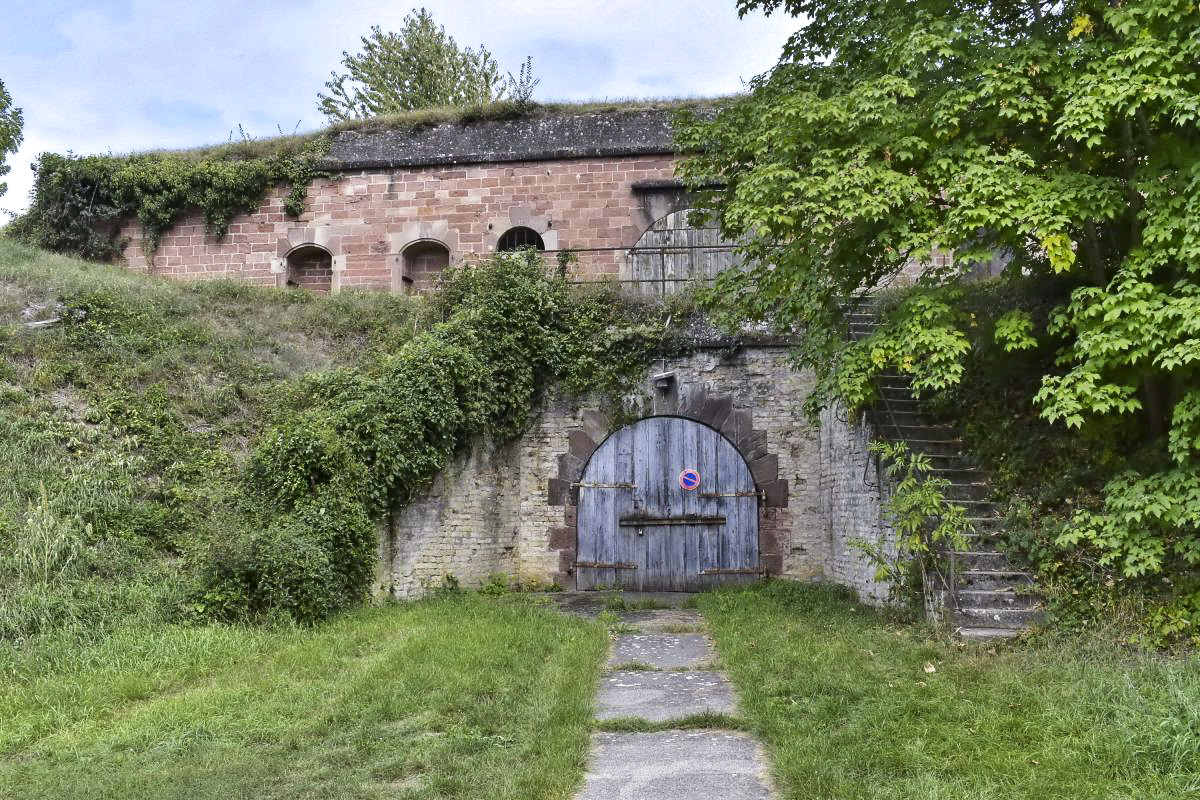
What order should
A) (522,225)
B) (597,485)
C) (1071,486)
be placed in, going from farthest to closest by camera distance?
(522,225)
(597,485)
(1071,486)

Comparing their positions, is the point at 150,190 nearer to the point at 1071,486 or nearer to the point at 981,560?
the point at 981,560

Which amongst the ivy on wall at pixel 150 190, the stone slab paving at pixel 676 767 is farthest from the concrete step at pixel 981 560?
the ivy on wall at pixel 150 190

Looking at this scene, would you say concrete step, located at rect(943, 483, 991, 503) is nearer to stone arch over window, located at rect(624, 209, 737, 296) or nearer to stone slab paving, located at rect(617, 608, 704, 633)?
stone slab paving, located at rect(617, 608, 704, 633)

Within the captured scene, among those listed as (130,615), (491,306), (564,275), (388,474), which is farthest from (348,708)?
(564,275)

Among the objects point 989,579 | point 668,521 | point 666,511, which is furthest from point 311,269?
point 989,579

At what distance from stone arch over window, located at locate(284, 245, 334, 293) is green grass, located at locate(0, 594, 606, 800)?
10671 mm

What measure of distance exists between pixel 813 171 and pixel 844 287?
1360 mm

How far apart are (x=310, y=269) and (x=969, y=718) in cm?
1509

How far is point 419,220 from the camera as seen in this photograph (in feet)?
54.9

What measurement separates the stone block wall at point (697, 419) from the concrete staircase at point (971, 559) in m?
1.62

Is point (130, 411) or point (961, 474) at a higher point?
point (130, 411)

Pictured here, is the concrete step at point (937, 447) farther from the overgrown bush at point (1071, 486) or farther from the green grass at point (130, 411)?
the green grass at point (130, 411)

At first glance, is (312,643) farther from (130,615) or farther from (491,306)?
(491,306)

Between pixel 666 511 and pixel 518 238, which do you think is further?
pixel 518 238
